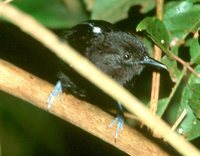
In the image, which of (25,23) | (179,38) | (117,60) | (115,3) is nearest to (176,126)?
(179,38)

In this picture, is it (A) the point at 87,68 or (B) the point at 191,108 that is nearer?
(A) the point at 87,68

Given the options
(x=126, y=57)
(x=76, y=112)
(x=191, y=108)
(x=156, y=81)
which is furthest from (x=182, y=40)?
(x=76, y=112)

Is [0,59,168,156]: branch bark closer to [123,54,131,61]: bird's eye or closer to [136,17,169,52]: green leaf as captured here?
Answer: [136,17,169,52]: green leaf

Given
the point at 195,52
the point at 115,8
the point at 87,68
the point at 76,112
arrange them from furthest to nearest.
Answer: the point at 115,8 → the point at 195,52 → the point at 76,112 → the point at 87,68

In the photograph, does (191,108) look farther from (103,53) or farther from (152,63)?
(103,53)

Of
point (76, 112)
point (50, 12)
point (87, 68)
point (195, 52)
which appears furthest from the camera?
point (50, 12)

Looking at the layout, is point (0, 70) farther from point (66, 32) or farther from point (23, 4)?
point (23, 4)

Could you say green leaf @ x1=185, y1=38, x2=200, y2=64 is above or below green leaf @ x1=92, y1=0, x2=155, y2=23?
below

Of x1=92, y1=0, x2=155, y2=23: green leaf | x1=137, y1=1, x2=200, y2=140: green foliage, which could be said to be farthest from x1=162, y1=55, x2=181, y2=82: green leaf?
x1=92, y1=0, x2=155, y2=23: green leaf
